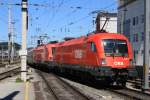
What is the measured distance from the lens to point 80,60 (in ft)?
97.5

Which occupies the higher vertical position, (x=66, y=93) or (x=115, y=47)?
(x=115, y=47)

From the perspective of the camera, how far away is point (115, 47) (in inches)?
992

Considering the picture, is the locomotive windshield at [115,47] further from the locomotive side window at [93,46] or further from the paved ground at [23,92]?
the paved ground at [23,92]

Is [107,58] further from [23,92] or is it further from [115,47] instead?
[23,92]

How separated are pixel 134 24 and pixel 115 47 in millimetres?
42315

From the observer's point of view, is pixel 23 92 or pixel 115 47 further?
pixel 115 47

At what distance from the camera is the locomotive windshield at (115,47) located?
81.6ft

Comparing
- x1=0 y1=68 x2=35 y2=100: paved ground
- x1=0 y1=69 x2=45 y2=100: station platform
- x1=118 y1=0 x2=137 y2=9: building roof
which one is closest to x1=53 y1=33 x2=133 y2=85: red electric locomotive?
x1=0 y1=69 x2=45 y2=100: station platform

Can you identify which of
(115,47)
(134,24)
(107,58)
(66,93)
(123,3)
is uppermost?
(123,3)

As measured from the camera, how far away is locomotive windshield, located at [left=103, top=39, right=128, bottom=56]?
2486 centimetres

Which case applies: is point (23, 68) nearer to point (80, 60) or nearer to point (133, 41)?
point (80, 60)

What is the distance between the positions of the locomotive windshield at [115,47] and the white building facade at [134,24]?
116ft

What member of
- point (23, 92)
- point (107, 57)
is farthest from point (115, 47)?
point (23, 92)

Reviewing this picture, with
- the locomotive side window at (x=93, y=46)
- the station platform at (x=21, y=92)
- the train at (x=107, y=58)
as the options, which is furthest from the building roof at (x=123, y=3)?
the station platform at (x=21, y=92)
